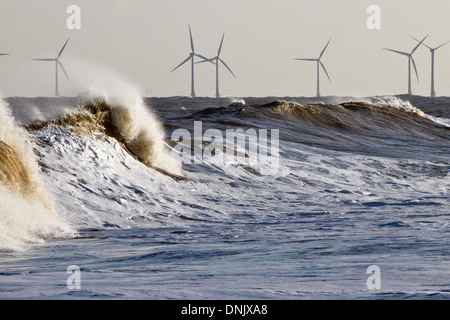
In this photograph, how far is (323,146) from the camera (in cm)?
2561

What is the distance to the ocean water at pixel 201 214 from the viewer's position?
6945mm

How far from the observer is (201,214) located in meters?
13.3

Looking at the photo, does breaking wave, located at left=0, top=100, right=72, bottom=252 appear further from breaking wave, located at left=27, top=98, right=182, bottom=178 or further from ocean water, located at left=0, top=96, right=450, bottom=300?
breaking wave, located at left=27, top=98, right=182, bottom=178

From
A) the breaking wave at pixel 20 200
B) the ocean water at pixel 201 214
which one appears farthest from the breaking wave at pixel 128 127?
the breaking wave at pixel 20 200

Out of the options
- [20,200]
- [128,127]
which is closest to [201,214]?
[20,200]

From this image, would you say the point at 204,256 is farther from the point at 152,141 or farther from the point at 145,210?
the point at 152,141

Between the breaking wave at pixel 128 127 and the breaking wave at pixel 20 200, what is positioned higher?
the breaking wave at pixel 128 127

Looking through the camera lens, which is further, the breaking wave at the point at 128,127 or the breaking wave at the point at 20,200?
the breaking wave at the point at 128,127

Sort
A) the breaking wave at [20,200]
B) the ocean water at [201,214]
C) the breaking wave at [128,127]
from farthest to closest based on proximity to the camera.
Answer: the breaking wave at [128,127]
the breaking wave at [20,200]
the ocean water at [201,214]

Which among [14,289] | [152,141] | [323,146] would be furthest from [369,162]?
[14,289]

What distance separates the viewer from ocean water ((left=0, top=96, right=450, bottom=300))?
6945 mm

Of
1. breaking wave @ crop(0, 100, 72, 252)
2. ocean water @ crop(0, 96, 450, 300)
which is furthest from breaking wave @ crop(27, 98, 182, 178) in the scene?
breaking wave @ crop(0, 100, 72, 252)

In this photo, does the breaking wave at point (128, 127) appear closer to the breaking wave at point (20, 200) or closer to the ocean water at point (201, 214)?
the ocean water at point (201, 214)
